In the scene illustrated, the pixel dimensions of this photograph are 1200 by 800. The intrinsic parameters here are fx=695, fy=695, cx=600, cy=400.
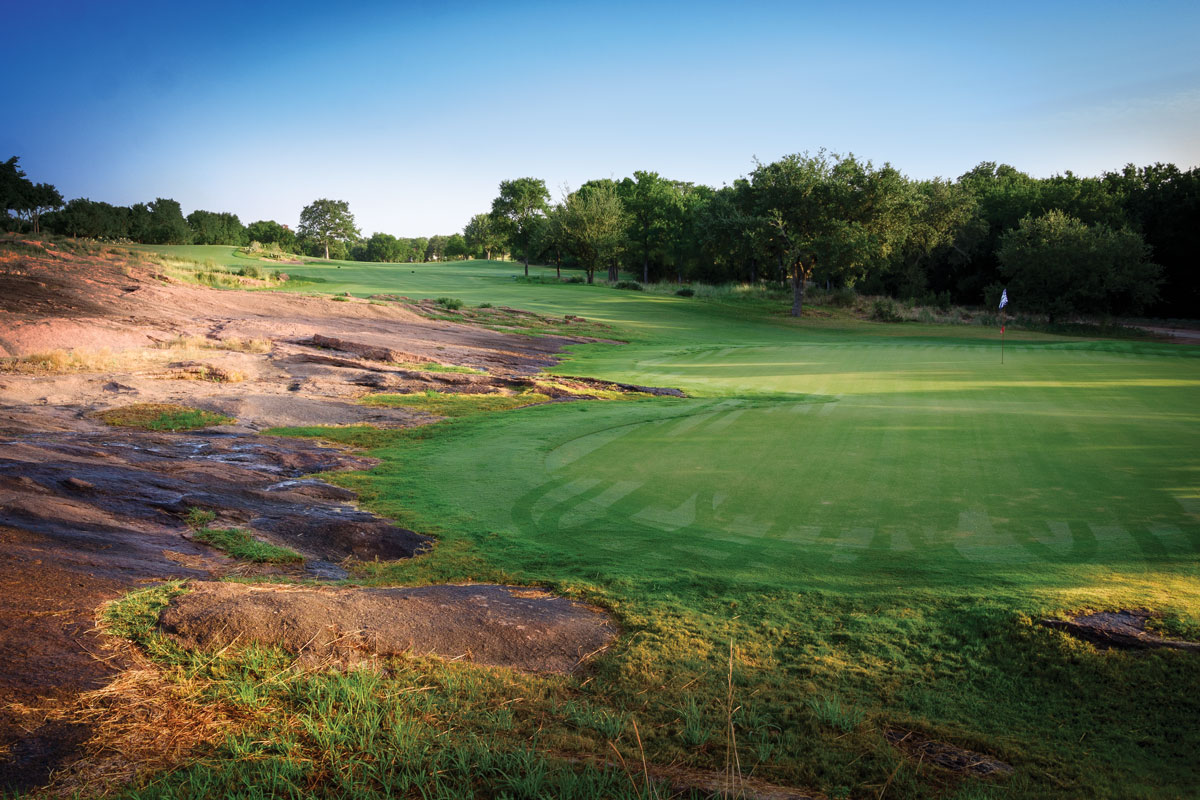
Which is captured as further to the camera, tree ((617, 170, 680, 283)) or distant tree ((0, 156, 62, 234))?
tree ((617, 170, 680, 283))

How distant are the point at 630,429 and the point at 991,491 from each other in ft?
18.7

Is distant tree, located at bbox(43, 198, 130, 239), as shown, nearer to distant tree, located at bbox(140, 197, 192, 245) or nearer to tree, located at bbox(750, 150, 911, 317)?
distant tree, located at bbox(140, 197, 192, 245)

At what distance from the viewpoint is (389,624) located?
4172 mm

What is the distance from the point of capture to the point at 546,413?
13859 millimetres

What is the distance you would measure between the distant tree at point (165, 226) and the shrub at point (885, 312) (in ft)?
198

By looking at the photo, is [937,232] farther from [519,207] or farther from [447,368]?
[447,368]

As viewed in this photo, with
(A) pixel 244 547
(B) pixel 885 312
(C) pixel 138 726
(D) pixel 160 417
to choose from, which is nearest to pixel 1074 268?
(B) pixel 885 312

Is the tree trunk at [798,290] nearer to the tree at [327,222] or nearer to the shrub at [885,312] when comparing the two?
the shrub at [885,312]

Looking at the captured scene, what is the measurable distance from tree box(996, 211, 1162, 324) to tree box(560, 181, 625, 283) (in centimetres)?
2942

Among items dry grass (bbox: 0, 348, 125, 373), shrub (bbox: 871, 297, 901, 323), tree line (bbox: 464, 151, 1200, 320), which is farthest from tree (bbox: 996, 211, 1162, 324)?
dry grass (bbox: 0, 348, 125, 373)

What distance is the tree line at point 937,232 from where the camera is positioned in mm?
41719

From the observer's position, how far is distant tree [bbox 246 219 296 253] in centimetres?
10731

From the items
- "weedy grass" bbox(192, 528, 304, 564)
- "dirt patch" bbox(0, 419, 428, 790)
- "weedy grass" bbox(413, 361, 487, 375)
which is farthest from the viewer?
"weedy grass" bbox(413, 361, 487, 375)

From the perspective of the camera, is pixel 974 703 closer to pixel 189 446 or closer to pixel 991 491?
pixel 991 491
